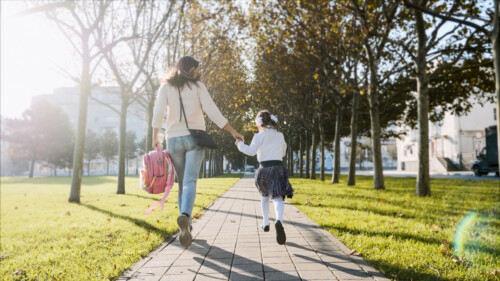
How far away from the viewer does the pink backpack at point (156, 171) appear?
177 inches

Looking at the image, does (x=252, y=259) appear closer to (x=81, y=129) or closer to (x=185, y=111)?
(x=185, y=111)

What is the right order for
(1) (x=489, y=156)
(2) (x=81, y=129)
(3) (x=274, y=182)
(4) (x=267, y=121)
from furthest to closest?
(1) (x=489, y=156), (2) (x=81, y=129), (4) (x=267, y=121), (3) (x=274, y=182)

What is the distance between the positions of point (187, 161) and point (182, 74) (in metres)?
1.04

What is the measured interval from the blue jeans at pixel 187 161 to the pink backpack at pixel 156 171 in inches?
5.9

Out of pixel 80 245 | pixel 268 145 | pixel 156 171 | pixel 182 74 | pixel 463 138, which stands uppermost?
pixel 463 138

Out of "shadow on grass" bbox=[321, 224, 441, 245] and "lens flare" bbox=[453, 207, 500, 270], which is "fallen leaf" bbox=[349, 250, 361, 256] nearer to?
"lens flare" bbox=[453, 207, 500, 270]

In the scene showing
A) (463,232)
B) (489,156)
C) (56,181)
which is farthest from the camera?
(56,181)

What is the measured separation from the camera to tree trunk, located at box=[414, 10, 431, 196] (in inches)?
473

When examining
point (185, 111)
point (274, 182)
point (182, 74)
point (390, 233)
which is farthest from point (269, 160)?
point (390, 233)

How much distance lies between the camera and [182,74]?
14.0ft

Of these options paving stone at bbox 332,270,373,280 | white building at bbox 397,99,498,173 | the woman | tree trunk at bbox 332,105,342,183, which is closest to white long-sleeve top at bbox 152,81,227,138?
the woman

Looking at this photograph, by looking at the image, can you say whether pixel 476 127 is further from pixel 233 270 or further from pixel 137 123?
pixel 137 123

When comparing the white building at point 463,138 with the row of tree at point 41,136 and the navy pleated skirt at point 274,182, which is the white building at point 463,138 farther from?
the navy pleated skirt at point 274,182

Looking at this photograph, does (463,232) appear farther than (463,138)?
No
